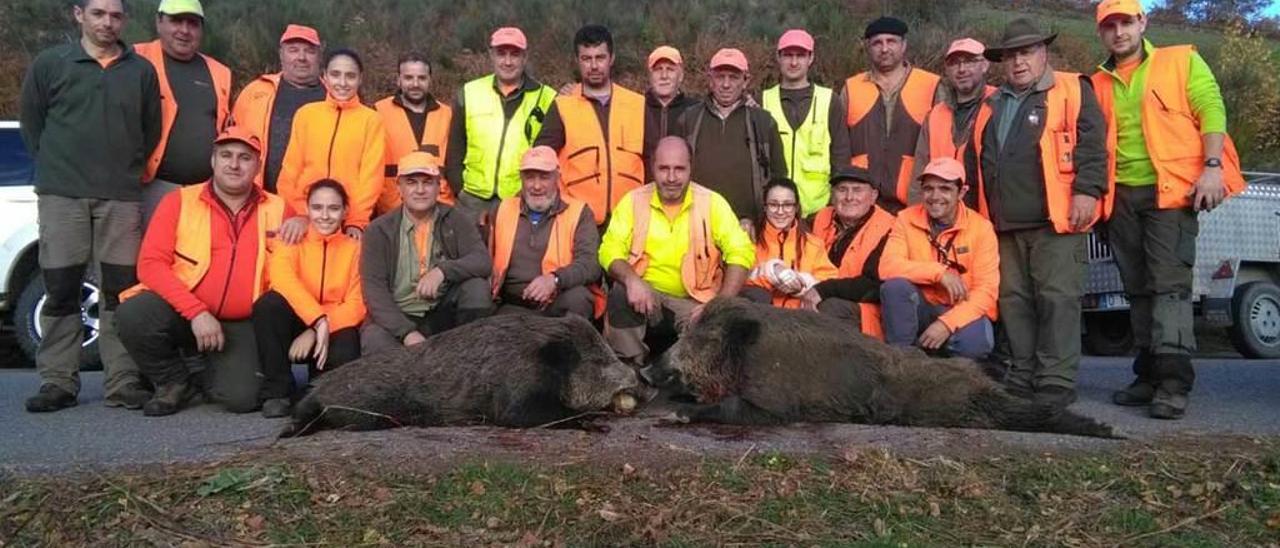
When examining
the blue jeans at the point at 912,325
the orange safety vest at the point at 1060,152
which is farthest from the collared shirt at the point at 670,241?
the orange safety vest at the point at 1060,152

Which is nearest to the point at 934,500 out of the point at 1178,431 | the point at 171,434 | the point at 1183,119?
the point at 1178,431

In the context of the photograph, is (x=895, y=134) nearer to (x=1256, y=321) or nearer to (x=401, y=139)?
(x=401, y=139)

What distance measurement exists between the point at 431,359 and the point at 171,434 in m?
1.47

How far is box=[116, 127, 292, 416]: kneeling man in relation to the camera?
6777mm

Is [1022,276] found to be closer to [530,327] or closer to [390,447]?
[530,327]

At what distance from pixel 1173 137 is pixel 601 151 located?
150 inches

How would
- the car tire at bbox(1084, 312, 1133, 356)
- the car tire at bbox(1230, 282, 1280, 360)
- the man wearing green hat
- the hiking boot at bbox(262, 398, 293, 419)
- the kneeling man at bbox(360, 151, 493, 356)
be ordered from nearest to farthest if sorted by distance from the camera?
the hiking boot at bbox(262, 398, 293, 419) < the kneeling man at bbox(360, 151, 493, 356) < the man wearing green hat < the car tire at bbox(1230, 282, 1280, 360) < the car tire at bbox(1084, 312, 1133, 356)

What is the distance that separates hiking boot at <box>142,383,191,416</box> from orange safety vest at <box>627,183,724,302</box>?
2964 millimetres

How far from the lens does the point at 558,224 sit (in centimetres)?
746

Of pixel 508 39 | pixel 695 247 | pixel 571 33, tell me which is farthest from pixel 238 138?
pixel 571 33

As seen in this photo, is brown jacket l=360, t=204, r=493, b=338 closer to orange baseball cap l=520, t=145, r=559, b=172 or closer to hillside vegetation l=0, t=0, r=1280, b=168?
orange baseball cap l=520, t=145, r=559, b=172

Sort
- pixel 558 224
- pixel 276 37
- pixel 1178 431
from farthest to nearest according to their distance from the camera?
pixel 276 37 → pixel 558 224 → pixel 1178 431

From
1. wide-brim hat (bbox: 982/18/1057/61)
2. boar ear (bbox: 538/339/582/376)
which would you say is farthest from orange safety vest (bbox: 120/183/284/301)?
wide-brim hat (bbox: 982/18/1057/61)

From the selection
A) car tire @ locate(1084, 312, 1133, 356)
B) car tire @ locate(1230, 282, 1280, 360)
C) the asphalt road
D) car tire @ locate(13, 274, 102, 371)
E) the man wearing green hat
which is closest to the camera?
the asphalt road
